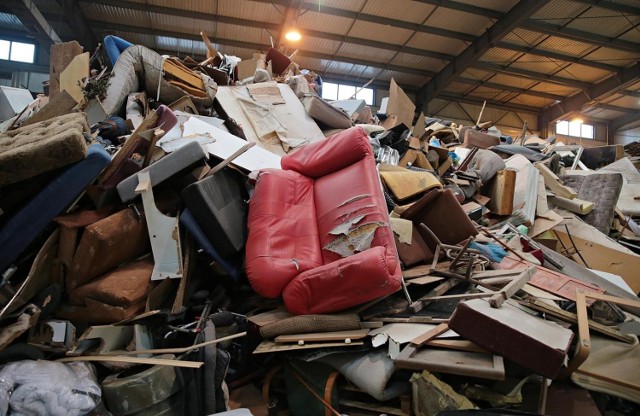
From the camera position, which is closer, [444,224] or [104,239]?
[104,239]

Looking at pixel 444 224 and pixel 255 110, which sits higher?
pixel 255 110

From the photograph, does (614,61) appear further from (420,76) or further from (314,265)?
(314,265)

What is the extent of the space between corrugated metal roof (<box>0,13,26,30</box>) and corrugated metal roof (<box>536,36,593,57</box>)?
10456 mm

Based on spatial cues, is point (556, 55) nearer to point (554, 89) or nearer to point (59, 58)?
point (554, 89)

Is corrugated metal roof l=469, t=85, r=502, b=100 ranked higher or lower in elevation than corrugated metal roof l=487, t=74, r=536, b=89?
lower

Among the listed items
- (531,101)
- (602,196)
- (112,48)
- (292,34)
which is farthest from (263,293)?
(531,101)

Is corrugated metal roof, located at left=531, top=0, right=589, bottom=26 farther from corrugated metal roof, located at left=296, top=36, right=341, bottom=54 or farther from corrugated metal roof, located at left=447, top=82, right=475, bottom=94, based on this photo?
corrugated metal roof, located at left=296, top=36, right=341, bottom=54

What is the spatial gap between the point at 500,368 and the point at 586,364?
0.66m

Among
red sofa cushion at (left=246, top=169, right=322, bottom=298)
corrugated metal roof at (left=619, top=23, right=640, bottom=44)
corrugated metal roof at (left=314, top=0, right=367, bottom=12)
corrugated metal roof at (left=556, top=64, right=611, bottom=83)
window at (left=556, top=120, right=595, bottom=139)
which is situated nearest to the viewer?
red sofa cushion at (left=246, top=169, right=322, bottom=298)

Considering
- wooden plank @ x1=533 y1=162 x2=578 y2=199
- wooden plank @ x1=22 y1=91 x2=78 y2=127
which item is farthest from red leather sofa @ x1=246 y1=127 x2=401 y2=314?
wooden plank @ x1=533 y1=162 x2=578 y2=199

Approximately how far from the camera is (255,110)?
122 inches

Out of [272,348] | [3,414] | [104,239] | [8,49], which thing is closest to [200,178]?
[104,239]

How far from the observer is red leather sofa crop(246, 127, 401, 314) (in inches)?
64.0

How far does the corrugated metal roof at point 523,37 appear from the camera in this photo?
714 centimetres
